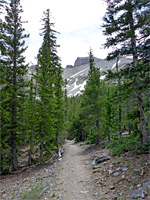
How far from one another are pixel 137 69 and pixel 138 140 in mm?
4752

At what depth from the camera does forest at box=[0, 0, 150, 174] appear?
8.39 metres

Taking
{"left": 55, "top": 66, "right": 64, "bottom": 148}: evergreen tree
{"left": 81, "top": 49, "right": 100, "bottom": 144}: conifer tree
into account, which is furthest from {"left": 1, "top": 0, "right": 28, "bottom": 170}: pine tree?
{"left": 81, "top": 49, "right": 100, "bottom": 144}: conifer tree

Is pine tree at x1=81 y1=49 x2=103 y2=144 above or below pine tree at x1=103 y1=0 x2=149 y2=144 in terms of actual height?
below

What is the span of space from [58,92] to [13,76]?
20.7 feet

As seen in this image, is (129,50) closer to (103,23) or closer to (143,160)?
(103,23)

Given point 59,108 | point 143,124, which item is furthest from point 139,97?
point 59,108

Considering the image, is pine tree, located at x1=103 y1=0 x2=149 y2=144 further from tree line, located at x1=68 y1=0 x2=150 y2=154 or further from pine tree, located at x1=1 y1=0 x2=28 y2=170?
pine tree, located at x1=1 y1=0 x2=28 y2=170

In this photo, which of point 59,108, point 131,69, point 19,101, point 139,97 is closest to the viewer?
point 131,69

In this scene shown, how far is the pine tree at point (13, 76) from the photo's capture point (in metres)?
14.1

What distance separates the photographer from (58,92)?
19.2m

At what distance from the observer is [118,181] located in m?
6.64

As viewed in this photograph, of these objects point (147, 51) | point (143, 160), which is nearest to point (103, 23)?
point (147, 51)

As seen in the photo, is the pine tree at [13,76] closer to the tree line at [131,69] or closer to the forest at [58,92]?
the forest at [58,92]

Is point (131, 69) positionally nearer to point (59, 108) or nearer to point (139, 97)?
point (139, 97)
